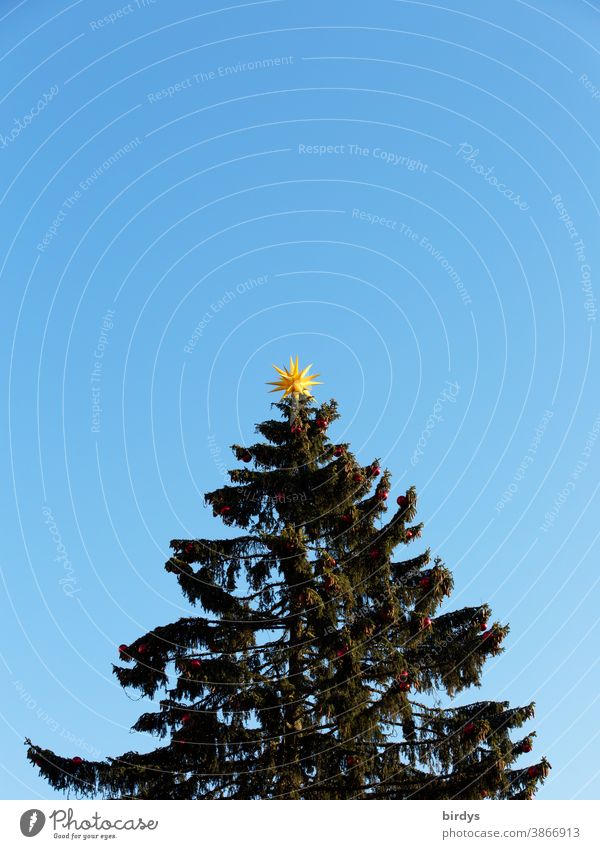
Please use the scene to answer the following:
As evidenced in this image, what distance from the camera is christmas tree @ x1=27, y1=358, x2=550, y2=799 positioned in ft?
63.8

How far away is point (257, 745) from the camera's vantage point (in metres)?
19.8

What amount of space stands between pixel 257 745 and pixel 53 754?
13.7ft

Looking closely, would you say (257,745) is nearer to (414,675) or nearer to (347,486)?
(414,675)
